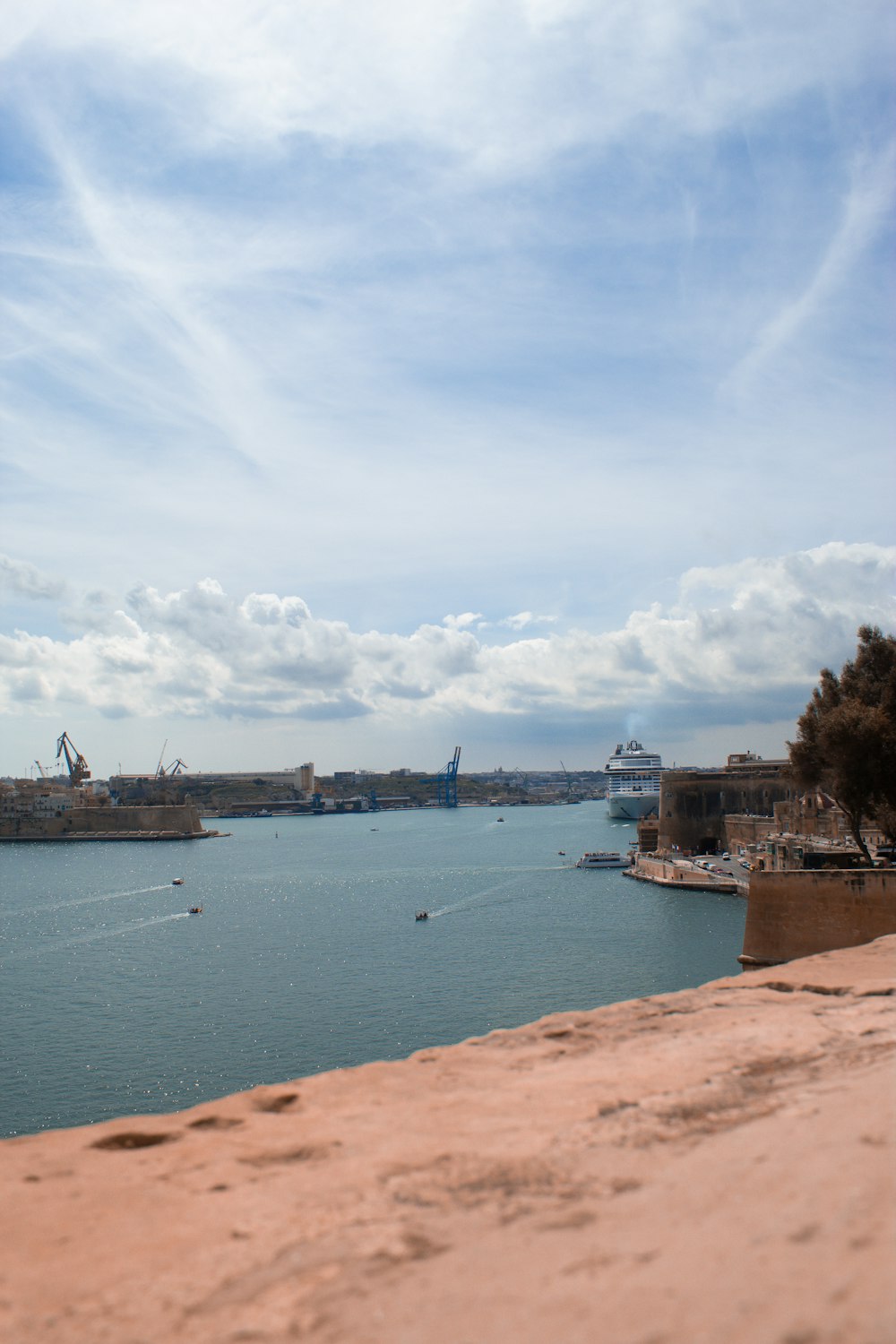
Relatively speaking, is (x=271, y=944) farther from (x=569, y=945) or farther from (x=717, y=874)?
(x=717, y=874)

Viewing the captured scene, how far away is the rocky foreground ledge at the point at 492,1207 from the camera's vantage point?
9.50 feet

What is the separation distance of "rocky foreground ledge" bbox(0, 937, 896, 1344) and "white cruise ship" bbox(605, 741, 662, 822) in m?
114

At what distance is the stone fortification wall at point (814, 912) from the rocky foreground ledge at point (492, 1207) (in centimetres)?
1235

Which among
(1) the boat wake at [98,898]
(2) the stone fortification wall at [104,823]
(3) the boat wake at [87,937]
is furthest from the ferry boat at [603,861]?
(2) the stone fortification wall at [104,823]

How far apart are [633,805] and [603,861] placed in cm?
5619

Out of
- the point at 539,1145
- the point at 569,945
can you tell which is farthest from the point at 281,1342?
the point at 569,945

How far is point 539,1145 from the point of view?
434 cm

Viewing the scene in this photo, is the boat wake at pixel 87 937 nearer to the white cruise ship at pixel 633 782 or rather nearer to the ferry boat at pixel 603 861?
the ferry boat at pixel 603 861

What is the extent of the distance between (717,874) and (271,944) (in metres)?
24.7

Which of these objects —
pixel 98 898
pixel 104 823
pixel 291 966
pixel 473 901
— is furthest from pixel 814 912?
pixel 104 823

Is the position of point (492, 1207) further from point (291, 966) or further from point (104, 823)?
point (104, 823)

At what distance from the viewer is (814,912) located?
59.0ft

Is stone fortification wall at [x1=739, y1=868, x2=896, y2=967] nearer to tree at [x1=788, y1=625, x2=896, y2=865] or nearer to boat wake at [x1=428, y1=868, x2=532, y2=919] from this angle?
tree at [x1=788, y1=625, x2=896, y2=865]

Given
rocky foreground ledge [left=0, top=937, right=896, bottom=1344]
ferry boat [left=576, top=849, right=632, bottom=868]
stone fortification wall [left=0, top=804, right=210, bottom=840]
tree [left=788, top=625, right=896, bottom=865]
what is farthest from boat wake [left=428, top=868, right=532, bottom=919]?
stone fortification wall [left=0, top=804, right=210, bottom=840]
